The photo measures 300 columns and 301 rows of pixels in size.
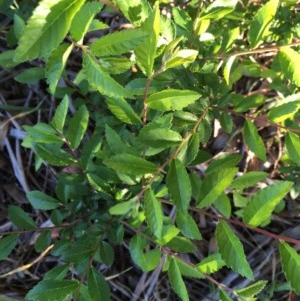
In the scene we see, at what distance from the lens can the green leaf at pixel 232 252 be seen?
883 millimetres

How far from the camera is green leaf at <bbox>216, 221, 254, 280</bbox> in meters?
0.88

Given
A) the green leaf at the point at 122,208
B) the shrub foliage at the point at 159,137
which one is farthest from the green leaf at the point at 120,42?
the green leaf at the point at 122,208

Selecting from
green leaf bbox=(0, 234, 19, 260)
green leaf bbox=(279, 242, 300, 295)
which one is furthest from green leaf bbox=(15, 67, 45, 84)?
green leaf bbox=(279, 242, 300, 295)

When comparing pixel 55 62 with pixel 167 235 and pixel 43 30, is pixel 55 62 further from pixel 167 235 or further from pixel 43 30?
pixel 167 235

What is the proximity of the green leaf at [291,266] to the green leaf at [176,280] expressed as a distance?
0.70 feet

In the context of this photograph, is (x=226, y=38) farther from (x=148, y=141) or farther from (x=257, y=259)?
(x=257, y=259)

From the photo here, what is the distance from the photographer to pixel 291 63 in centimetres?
92

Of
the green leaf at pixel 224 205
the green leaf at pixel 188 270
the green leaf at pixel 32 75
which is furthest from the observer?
the green leaf at pixel 32 75

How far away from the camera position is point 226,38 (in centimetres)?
106

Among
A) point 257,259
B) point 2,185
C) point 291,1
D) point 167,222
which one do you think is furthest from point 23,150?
point 291,1

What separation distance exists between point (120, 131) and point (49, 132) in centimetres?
21

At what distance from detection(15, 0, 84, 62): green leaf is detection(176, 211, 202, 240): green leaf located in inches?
21.6

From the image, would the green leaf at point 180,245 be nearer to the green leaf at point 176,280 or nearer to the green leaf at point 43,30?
the green leaf at point 176,280

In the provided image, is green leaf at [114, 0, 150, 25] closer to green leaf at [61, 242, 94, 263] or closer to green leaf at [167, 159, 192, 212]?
green leaf at [167, 159, 192, 212]
